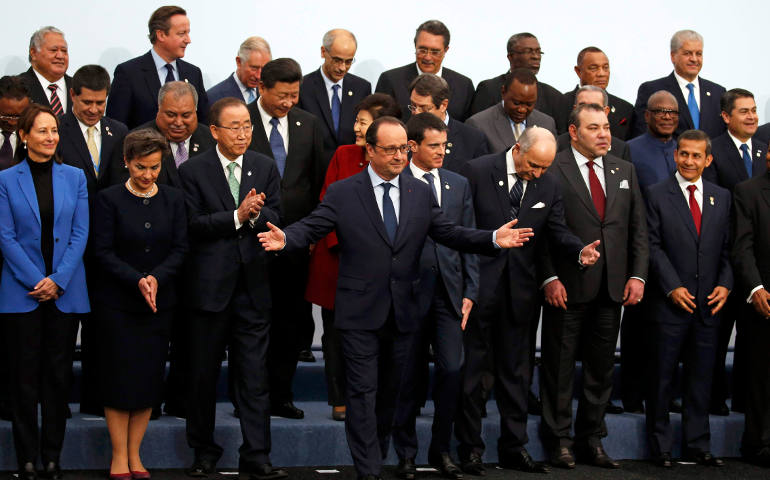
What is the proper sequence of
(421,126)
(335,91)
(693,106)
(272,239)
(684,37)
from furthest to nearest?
1. (684,37)
2. (693,106)
3. (335,91)
4. (421,126)
5. (272,239)

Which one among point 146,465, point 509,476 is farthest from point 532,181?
point 146,465

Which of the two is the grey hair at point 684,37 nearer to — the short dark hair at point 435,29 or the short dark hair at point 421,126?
the short dark hair at point 435,29

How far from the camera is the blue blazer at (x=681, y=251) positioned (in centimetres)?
584

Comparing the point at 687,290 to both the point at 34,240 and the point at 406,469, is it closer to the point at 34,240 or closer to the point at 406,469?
the point at 406,469

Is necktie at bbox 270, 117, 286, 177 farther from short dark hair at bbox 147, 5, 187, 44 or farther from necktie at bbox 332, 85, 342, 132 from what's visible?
short dark hair at bbox 147, 5, 187, 44

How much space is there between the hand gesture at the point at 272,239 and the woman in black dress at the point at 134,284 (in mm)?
527

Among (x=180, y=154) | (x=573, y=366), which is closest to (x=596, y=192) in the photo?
(x=573, y=366)

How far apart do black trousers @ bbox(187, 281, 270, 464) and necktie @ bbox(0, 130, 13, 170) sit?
1.10 m

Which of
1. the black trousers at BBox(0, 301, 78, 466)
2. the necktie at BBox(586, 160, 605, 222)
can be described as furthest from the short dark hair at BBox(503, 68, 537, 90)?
the black trousers at BBox(0, 301, 78, 466)

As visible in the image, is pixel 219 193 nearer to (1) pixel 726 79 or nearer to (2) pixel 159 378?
(2) pixel 159 378

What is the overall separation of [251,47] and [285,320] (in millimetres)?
1737

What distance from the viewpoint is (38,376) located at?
4.91 metres

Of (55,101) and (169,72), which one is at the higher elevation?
(169,72)

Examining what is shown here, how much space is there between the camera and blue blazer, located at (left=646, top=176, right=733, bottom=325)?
5844 millimetres
